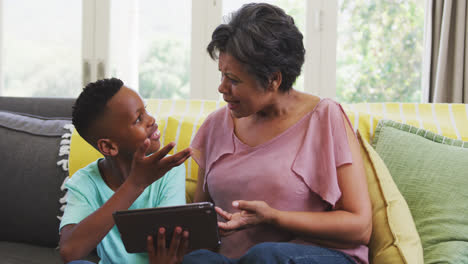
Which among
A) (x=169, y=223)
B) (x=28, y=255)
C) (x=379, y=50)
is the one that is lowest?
(x=28, y=255)

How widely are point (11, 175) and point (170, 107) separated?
0.63m

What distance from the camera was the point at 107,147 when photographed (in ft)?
4.10

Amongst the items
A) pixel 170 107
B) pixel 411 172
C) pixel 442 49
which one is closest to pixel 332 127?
pixel 411 172

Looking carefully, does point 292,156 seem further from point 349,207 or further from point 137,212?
point 137,212

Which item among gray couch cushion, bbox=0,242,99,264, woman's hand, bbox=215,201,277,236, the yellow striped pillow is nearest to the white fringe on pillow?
gray couch cushion, bbox=0,242,99,264

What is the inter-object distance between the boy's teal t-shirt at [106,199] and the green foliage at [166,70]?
1.95 m

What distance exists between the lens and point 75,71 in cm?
335

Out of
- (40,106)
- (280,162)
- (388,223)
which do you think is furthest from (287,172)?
(40,106)

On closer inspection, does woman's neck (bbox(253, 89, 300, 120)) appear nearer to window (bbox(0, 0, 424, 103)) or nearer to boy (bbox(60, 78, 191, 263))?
boy (bbox(60, 78, 191, 263))

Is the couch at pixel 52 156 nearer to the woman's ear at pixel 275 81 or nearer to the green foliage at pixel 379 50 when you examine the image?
the woman's ear at pixel 275 81

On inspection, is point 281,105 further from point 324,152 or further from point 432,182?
point 432,182

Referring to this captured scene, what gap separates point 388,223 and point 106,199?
78cm

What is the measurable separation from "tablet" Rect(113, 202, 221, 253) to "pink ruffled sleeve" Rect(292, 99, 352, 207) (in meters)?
0.31

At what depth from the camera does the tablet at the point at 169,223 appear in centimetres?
99
